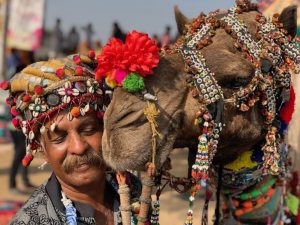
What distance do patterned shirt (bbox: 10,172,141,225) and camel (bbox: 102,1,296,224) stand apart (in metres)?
0.50

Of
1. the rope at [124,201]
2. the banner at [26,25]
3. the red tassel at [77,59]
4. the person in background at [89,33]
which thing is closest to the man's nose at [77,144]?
the rope at [124,201]

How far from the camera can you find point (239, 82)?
196cm

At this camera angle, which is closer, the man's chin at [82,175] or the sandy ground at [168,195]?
the man's chin at [82,175]

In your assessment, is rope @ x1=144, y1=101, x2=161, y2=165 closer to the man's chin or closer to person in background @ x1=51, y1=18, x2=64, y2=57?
the man's chin

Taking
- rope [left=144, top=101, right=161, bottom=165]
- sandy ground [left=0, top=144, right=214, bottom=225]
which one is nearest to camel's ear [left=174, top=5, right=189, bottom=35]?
rope [left=144, top=101, right=161, bottom=165]

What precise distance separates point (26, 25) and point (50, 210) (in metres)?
7.49

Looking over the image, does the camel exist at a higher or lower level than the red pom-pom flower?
lower

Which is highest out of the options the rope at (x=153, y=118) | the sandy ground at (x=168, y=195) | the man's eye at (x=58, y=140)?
the rope at (x=153, y=118)

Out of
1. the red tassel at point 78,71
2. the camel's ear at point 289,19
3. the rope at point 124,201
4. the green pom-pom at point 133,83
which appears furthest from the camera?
the camel's ear at point 289,19

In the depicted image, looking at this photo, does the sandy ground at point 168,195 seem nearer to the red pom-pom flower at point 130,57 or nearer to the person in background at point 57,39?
the red pom-pom flower at point 130,57

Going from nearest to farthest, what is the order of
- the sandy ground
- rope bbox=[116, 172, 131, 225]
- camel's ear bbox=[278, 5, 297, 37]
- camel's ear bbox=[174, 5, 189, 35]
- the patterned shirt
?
rope bbox=[116, 172, 131, 225] → the patterned shirt → camel's ear bbox=[278, 5, 297, 37] → camel's ear bbox=[174, 5, 189, 35] → the sandy ground

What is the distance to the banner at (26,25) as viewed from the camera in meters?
8.48

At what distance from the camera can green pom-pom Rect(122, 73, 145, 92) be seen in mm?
1679

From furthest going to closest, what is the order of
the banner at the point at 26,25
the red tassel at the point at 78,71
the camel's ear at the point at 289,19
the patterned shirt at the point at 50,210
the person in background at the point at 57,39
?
the person in background at the point at 57,39, the banner at the point at 26,25, the camel's ear at the point at 289,19, the red tassel at the point at 78,71, the patterned shirt at the point at 50,210
